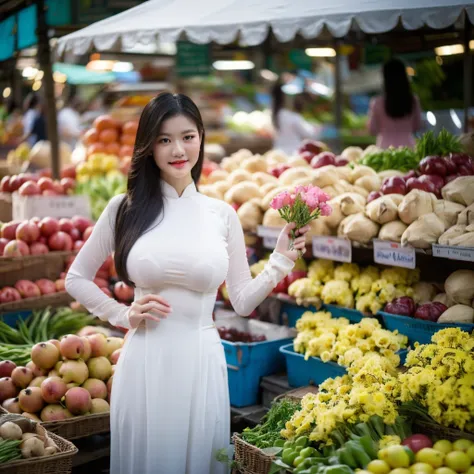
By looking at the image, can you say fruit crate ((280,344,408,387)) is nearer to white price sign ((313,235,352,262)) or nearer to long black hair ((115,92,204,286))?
white price sign ((313,235,352,262))

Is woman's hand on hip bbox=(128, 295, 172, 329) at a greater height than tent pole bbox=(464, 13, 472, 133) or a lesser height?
lesser

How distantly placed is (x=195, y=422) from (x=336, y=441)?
617mm

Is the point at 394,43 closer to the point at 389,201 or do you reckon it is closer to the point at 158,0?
the point at 158,0

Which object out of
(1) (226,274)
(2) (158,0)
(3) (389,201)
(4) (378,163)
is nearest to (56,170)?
(2) (158,0)

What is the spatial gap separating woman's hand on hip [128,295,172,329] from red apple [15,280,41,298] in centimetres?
261

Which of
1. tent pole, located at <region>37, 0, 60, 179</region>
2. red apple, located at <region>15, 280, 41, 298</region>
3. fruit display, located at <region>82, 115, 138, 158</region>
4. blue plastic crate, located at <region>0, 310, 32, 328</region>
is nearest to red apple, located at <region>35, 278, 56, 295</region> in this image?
red apple, located at <region>15, 280, 41, 298</region>

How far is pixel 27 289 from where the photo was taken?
17.8 ft

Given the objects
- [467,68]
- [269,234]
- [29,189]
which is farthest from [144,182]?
[467,68]

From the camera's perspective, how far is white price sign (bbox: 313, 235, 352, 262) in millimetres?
4516

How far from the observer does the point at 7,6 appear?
6895 mm

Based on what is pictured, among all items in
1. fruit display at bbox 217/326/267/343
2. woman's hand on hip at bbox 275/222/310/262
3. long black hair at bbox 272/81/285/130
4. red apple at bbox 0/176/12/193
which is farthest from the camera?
long black hair at bbox 272/81/285/130

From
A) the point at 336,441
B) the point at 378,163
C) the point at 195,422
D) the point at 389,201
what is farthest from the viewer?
the point at 378,163

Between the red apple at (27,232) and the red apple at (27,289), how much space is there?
350 millimetres

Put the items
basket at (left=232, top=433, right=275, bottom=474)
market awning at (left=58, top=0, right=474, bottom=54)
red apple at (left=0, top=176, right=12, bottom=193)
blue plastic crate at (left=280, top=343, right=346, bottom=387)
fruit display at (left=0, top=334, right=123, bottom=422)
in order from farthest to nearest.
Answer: red apple at (left=0, top=176, right=12, bottom=193)
market awning at (left=58, top=0, right=474, bottom=54)
blue plastic crate at (left=280, top=343, right=346, bottom=387)
fruit display at (left=0, top=334, right=123, bottom=422)
basket at (left=232, top=433, right=275, bottom=474)
